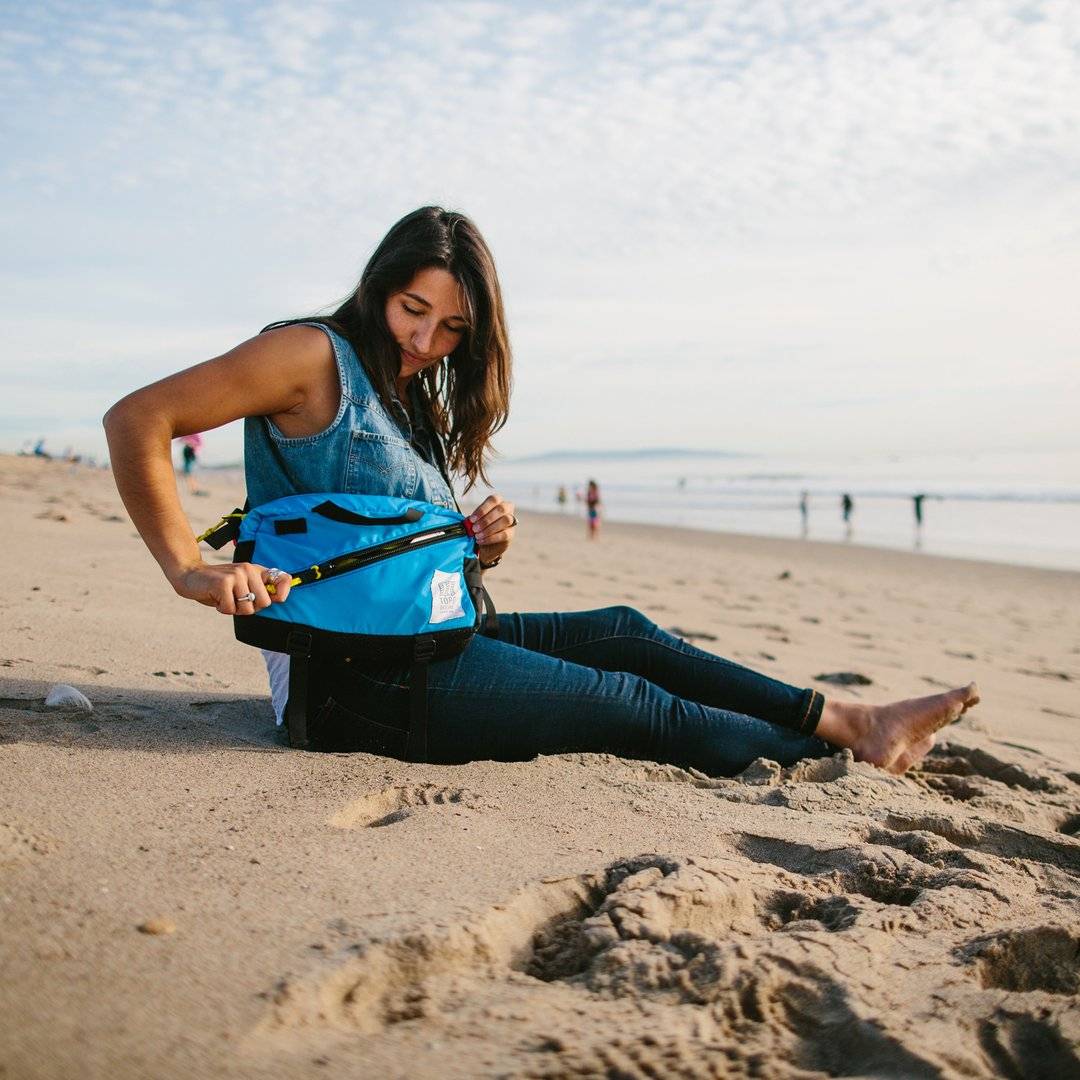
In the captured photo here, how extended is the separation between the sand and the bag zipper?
1.61 feet

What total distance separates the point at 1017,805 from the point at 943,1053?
158 cm

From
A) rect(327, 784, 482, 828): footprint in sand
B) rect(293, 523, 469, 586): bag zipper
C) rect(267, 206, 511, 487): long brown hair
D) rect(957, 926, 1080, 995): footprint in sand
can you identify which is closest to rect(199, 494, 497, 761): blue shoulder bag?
rect(293, 523, 469, 586): bag zipper

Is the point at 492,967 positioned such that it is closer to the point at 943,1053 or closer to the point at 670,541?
the point at 943,1053

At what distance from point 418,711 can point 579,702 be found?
1.46 feet

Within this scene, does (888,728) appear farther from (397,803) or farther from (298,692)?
(298,692)

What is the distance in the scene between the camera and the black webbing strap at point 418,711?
8.00 ft

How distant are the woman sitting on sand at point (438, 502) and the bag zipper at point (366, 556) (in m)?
0.08

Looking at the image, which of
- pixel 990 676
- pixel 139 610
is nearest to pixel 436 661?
pixel 139 610

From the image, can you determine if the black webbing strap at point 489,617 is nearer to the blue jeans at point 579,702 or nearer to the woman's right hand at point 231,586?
the blue jeans at point 579,702

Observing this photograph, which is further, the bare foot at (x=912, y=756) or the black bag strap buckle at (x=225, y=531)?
the bare foot at (x=912, y=756)

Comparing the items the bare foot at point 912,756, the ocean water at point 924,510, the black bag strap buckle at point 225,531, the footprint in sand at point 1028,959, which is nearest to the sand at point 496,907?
the footprint in sand at point 1028,959

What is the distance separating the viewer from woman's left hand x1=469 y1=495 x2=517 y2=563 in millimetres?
2670

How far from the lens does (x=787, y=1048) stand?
1411mm

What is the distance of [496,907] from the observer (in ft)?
5.55
